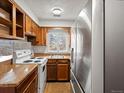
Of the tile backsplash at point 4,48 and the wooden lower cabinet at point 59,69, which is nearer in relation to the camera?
the tile backsplash at point 4,48

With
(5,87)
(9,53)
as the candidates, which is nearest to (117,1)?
(5,87)

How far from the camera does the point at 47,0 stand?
3422mm

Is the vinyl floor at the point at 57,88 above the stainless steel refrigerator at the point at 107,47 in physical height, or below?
below

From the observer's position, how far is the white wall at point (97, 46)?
1408mm

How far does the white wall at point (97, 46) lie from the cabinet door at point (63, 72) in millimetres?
3931

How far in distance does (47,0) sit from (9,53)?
Answer: 1437 mm

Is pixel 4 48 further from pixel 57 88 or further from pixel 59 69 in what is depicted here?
pixel 59 69

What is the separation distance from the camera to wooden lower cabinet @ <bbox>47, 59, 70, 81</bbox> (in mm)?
5320

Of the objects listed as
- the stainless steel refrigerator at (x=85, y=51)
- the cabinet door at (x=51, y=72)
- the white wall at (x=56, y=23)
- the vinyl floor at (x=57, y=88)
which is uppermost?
the white wall at (x=56, y=23)

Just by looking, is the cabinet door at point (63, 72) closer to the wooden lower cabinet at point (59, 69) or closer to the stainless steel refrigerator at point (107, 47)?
the wooden lower cabinet at point (59, 69)

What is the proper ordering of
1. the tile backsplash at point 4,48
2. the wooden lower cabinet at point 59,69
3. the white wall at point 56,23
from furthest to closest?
the white wall at point 56,23 < the wooden lower cabinet at point 59,69 < the tile backsplash at point 4,48

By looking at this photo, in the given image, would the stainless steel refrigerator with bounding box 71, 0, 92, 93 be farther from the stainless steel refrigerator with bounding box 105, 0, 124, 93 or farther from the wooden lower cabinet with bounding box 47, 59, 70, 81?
the wooden lower cabinet with bounding box 47, 59, 70, 81

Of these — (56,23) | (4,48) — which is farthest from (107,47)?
(56,23)

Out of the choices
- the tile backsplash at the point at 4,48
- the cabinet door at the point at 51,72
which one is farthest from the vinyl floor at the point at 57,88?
the tile backsplash at the point at 4,48
